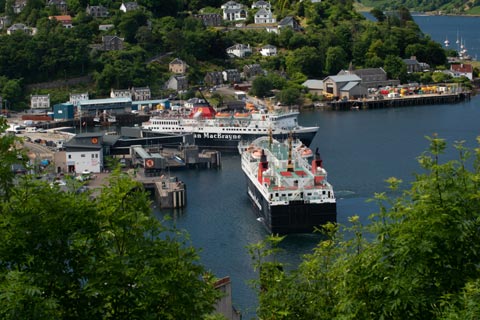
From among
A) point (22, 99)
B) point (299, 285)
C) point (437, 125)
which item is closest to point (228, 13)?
point (22, 99)

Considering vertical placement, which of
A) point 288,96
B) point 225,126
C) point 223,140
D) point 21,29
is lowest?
point 223,140

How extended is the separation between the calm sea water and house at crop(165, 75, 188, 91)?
185 inches

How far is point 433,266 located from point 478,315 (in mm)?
719

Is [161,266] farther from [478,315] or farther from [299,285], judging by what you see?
[478,315]

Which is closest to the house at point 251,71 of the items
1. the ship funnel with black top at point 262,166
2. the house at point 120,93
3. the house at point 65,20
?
the house at point 120,93

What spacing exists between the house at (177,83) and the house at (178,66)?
877 mm

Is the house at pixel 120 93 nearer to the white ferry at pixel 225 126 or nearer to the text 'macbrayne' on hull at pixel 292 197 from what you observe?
the white ferry at pixel 225 126

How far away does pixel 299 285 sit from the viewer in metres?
6.27

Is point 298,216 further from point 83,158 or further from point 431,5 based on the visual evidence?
point 431,5

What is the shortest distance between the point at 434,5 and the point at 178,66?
54004 millimetres

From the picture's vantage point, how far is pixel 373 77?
38656 mm

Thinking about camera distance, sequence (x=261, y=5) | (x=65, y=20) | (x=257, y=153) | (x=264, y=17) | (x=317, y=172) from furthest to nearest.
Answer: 1. (x=261, y=5)
2. (x=264, y=17)
3. (x=65, y=20)
4. (x=257, y=153)
5. (x=317, y=172)

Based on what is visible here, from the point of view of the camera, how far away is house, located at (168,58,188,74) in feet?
121

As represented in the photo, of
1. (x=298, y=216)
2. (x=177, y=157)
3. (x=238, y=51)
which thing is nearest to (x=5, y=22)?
(x=238, y=51)
